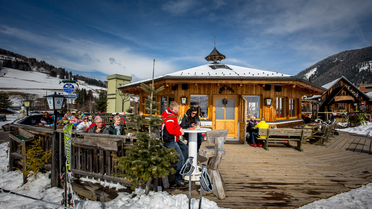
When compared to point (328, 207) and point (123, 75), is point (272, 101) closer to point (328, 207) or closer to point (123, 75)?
point (328, 207)

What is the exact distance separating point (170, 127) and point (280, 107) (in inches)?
344

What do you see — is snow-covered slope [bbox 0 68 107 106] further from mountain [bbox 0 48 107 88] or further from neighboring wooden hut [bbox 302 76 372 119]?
neighboring wooden hut [bbox 302 76 372 119]

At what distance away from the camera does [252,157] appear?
5.48 meters

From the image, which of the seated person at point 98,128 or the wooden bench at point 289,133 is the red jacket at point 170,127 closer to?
the seated person at point 98,128

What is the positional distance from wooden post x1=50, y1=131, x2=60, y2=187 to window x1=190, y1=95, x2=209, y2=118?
5907 millimetres

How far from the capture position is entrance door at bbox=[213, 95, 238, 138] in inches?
334

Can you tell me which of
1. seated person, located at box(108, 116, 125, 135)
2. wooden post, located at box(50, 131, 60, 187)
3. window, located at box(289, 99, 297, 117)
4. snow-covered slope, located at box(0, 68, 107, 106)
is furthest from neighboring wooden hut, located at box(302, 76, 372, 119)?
snow-covered slope, located at box(0, 68, 107, 106)

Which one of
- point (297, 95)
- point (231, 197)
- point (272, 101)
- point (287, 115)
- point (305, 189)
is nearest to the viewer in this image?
point (231, 197)

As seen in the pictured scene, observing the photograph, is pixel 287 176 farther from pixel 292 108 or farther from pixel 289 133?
pixel 292 108

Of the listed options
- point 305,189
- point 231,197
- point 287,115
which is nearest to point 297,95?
point 287,115

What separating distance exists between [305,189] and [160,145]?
3.25m

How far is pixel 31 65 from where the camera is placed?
13625 centimetres

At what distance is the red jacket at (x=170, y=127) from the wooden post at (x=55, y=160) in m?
2.76

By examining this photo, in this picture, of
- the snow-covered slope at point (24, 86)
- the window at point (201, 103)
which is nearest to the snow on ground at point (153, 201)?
the window at point (201, 103)
